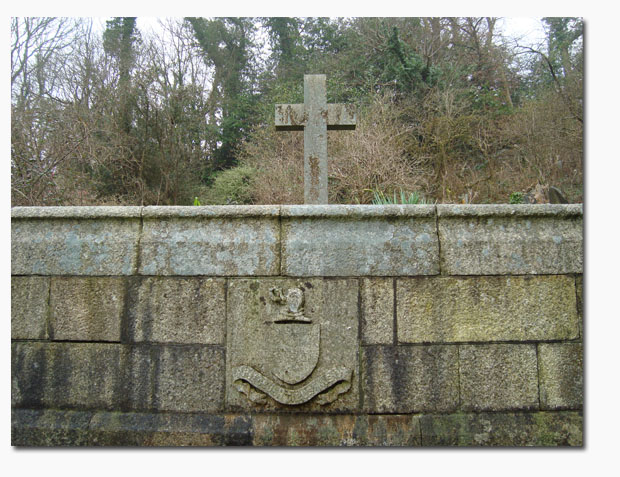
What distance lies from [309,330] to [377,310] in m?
0.43

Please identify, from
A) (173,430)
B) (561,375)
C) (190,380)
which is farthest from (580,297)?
(173,430)

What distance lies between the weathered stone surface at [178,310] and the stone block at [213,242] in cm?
8

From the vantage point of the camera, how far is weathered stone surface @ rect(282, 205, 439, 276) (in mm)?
2672

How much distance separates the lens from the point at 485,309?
2.66m

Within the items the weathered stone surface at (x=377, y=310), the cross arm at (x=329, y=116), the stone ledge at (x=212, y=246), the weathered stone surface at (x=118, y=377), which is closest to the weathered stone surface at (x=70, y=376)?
the weathered stone surface at (x=118, y=377)

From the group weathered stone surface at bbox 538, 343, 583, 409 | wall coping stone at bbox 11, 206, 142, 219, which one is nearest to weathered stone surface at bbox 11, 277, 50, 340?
wall coping stone at bbox 11, 206, 142, 219

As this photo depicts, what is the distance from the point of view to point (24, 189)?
6520mm

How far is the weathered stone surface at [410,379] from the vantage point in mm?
2615

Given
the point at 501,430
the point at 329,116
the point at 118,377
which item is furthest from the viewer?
the point at 329,116

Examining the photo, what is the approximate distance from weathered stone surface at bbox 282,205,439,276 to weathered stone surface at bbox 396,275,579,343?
137 millimetres

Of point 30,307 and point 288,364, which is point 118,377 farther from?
point 288,364

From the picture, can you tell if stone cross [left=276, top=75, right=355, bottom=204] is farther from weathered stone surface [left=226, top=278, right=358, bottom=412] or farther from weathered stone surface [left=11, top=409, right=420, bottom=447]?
weathered stone surface [left=11, top=409, right=420, bottom=447]

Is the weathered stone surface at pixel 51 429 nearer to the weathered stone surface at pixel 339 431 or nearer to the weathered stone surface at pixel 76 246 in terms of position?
the weathered stone surface at pixel 76 246

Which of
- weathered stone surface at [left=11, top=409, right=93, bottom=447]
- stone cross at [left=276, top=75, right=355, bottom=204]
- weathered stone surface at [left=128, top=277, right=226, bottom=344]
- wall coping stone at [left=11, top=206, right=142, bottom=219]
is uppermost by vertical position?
stone cross at [left=276, top=75, right=355, bottom=204]
